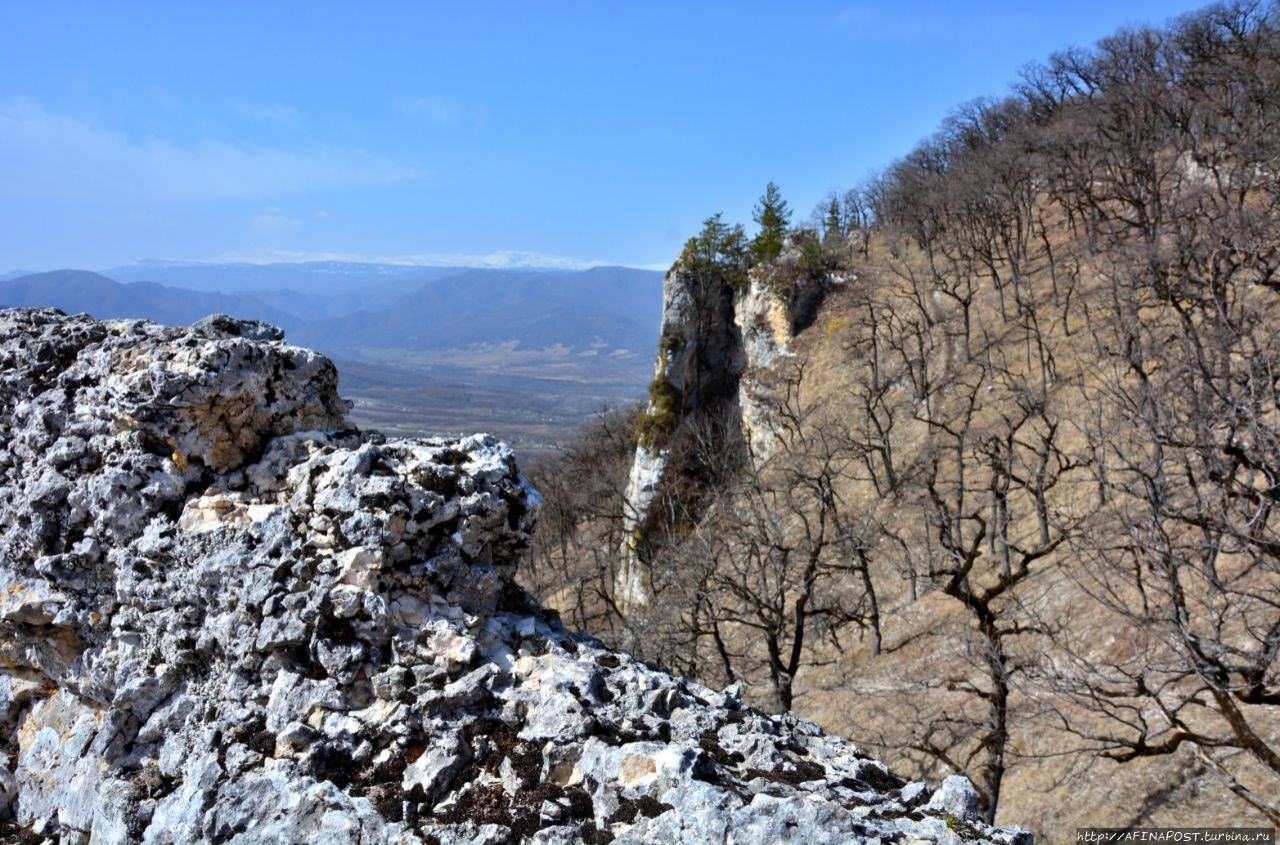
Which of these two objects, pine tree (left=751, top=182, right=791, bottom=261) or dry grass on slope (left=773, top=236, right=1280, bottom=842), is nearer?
dry grass on slope (left=773, top=236, right=1280, bottom=842)

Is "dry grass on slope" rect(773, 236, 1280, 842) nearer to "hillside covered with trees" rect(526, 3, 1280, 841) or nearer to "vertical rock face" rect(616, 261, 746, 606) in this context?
"hillside covered with trees" rect(526, 3, 1280, 841)

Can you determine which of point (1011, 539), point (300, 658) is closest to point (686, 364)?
point (1011, 539)

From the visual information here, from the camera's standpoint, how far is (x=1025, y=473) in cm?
3281

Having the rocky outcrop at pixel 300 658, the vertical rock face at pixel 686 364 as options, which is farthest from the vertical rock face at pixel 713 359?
the rocky outcrop at pixel 300 658

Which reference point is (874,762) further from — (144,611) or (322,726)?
(144,611)

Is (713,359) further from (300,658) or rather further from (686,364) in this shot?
(300,658)

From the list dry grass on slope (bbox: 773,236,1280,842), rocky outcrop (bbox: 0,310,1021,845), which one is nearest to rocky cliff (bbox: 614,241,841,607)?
dry grass on slope (bbox: 773,236,1280,842)

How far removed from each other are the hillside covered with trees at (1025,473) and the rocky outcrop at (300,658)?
6.55 metres

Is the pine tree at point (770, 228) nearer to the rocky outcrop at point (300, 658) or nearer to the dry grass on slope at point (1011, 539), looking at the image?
the dry grass on slope at point (1011, 539)

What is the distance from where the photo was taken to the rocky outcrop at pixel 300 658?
5332 mm

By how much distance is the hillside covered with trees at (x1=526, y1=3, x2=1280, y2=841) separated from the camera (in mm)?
11906

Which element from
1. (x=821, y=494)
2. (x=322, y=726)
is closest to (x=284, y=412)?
(x=322, y=726)

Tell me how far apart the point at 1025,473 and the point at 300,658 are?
3227 centimetres

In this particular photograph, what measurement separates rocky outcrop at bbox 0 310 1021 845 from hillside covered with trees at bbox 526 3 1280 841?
6.55m
